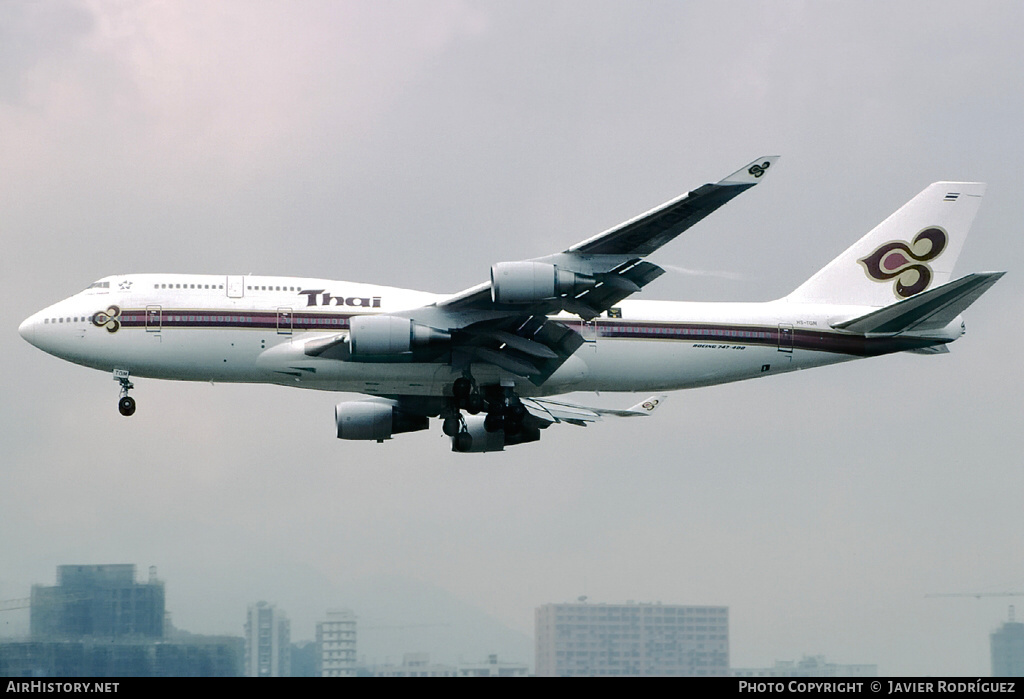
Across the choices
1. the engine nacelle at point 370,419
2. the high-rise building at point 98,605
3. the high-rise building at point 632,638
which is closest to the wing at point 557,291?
the engine nacelle at point 370,419

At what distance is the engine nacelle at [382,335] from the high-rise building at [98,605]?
1790 cm

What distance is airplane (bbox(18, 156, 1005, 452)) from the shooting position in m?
→ 44.8

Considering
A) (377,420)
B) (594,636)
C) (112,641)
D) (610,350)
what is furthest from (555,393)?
(112,641)

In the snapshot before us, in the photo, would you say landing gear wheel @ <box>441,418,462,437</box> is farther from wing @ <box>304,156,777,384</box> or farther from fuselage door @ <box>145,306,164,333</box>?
fuselage door @ <box>145,306,164,333</box>

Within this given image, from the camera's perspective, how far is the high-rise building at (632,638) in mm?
56312

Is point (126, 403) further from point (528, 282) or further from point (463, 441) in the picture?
point (528, 282)

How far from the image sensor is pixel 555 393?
164 feet

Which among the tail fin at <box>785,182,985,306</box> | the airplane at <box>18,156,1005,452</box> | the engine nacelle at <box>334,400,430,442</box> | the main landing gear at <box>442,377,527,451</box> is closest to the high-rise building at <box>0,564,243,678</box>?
the engine nacelle at <box>334,400,430,442</box>

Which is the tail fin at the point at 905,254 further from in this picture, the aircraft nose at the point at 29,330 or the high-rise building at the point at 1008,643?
the aircraft nose at the point at 29,330

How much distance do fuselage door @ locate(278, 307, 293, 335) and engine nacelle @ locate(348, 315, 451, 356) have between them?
2.50 metres

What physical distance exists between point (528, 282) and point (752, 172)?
750 centimetres

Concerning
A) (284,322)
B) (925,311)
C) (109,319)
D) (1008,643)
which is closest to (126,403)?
(109,319)
